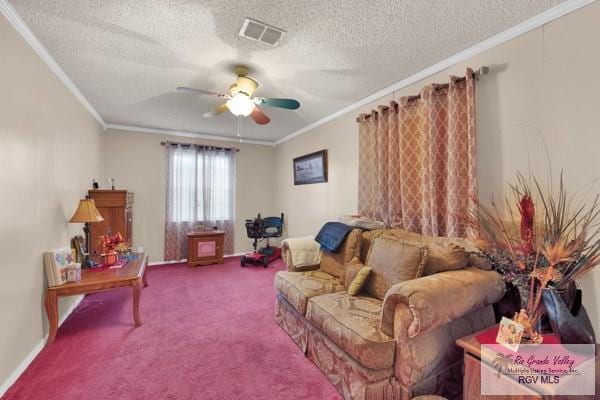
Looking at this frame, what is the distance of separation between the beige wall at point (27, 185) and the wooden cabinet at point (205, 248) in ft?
6.55

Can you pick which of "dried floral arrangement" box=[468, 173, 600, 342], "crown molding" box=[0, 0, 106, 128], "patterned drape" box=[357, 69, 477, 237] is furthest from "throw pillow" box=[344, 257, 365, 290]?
"crown molding" box=[0, 0, 106, 128]

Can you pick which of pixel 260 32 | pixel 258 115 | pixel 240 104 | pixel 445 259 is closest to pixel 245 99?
pixel 240 104

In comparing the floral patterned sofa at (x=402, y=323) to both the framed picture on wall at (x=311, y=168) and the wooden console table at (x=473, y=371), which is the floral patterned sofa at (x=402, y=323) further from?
the framed picture on wall at (x=311, y=168)

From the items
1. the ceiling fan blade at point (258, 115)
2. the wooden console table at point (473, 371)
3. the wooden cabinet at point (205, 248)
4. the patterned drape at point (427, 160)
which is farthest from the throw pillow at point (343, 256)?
the wooden cabinet at point (205, 248)

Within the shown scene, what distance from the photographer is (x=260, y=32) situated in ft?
6.61

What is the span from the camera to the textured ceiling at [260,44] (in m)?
1.78

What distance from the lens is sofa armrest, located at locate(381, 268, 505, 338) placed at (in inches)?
58.6

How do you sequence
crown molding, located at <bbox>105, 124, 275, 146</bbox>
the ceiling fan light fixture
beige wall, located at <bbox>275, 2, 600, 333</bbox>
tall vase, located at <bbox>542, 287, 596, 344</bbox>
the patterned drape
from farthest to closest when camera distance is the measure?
crown molding, located at <bbox>105, 124, 275, 146</bbox>, the ceiling fan light fixture, the patterned drape, beige wall, located at <bbox>275, 2, 600, 333</bbox>, tall vase, located at <bbox>542, 287, 596, 344</bbox>

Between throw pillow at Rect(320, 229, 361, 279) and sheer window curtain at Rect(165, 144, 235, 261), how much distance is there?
10.6 feet

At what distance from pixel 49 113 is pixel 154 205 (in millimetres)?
2696

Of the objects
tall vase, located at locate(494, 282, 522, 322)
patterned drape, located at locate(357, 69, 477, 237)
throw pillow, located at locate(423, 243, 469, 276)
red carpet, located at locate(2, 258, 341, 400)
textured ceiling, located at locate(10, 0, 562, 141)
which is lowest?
red carpet, located at locate(2, 258, 341, 400)

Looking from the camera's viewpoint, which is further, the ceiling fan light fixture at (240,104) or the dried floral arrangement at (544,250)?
the ceiling fan light fixture at (240,104)

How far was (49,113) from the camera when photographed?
8.09 ft

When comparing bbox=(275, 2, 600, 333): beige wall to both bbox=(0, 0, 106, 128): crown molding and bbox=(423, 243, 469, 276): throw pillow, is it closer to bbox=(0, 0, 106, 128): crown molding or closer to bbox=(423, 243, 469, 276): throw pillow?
bbox=(423, 243, 469, 276): throw pillow
